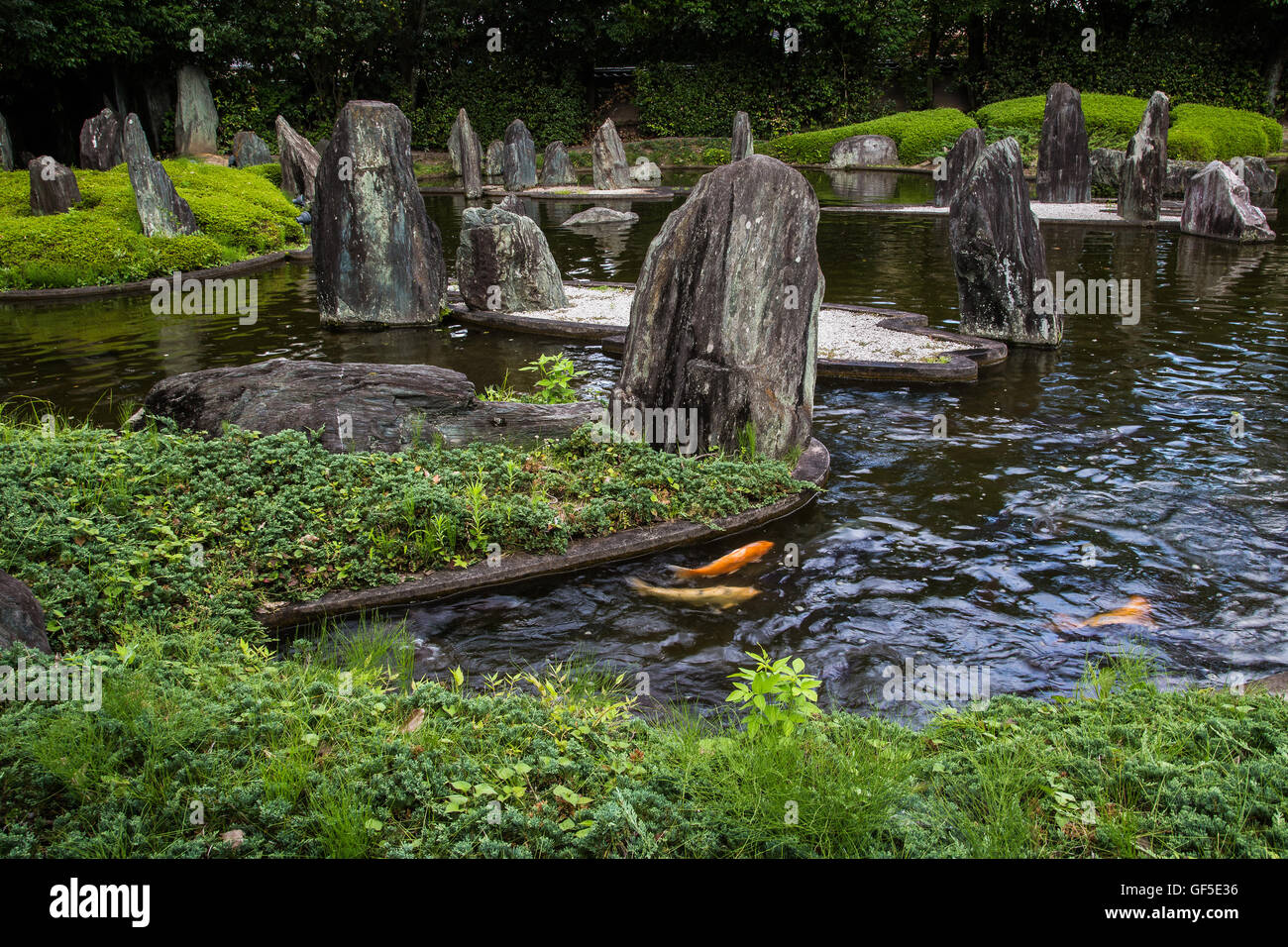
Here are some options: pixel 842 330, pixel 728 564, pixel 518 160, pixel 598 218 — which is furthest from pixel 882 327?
pixel 518 160

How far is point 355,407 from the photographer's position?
312 inches

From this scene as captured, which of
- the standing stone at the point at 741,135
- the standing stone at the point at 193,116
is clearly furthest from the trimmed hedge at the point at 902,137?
the standing stone at the point at 193,116

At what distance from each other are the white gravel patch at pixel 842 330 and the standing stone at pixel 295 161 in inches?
623

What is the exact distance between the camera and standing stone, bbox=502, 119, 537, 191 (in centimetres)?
3434

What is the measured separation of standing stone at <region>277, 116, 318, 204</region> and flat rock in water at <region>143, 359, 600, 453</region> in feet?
72.4

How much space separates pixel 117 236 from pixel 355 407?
13.0 metres

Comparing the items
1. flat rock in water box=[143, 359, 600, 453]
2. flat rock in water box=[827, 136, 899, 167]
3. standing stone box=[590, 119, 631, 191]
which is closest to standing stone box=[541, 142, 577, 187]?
standing stone box=[590, 119, 631, 191]

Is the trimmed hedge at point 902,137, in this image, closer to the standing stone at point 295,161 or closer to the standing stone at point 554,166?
the standing stone at point 554,166

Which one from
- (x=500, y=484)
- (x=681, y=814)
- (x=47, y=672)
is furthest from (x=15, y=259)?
(x=681, y=814)

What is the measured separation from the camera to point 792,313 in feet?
27.0

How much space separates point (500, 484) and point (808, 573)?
235 centimetres

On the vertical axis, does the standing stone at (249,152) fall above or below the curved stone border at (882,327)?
above

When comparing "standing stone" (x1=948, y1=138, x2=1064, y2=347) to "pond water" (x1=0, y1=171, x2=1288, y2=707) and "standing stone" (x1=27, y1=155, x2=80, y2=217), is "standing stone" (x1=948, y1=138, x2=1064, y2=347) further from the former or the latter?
"standing stone" (x1=27, y1=155, x2=80, y2=217)

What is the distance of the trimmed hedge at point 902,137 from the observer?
3800 centimetres
